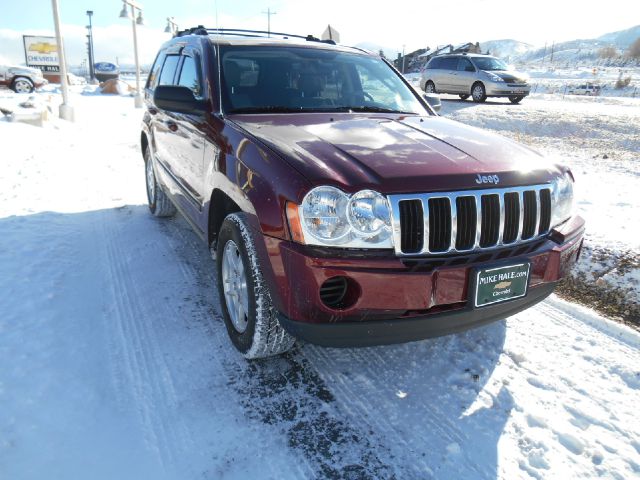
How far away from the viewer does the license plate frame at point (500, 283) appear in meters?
2.23

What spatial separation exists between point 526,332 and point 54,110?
15.3 meters

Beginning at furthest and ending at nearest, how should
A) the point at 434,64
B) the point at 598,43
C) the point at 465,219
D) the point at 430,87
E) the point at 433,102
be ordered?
the point at 598,43 < the point at 430,87 < the point at 434,64 < the point at 433,102 < the point at 465,219

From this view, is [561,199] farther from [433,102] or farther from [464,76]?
[464,76]

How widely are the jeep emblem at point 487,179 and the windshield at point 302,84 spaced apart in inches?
55.1

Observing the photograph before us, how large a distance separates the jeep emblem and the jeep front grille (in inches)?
1.7

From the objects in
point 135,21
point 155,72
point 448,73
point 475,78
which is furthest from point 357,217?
point 135,21

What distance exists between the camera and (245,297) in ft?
8.79

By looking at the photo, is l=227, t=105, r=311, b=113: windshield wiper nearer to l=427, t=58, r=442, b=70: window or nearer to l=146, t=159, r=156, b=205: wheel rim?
l=146, t=159, r=156, b=205: wheel rim

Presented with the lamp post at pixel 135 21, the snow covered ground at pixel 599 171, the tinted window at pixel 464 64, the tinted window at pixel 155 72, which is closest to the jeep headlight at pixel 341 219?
the snow covered ground at pixel 599 171

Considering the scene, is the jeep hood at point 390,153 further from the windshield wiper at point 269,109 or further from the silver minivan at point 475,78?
the silver minivan at point 475,78

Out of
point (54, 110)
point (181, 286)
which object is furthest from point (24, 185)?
point (54, 110)

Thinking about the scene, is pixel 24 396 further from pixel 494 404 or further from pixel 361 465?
pixel 494 404

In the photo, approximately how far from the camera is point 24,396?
2.41 meters

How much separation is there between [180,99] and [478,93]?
15.0 meters
